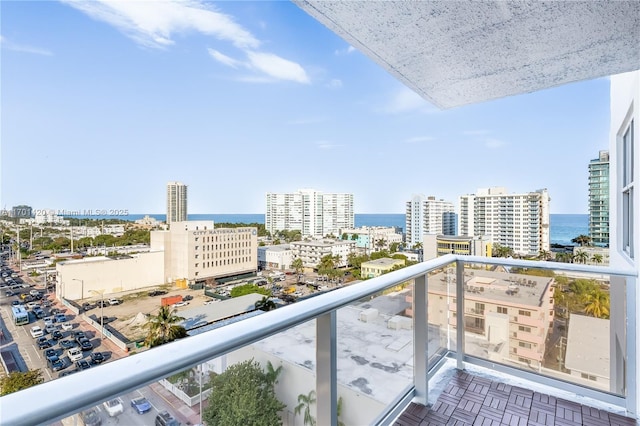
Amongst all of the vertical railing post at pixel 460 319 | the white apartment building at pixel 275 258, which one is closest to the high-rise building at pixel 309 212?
the white apartment building at pixel 275 258

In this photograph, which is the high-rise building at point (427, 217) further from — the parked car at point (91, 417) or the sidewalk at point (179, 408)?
the parked car at point (91, 417)

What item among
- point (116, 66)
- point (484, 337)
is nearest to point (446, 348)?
point (484, 337)

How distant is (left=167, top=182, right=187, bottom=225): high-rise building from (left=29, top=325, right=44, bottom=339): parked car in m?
7.67

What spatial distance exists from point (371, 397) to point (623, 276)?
2.06 m

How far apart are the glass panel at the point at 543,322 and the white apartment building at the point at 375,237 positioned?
16.0 meters

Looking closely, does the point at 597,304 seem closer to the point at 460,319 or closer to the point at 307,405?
the point at 460,319

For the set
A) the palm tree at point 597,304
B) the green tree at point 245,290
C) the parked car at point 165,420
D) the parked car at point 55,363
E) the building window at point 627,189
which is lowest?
the green tree at point 245,290

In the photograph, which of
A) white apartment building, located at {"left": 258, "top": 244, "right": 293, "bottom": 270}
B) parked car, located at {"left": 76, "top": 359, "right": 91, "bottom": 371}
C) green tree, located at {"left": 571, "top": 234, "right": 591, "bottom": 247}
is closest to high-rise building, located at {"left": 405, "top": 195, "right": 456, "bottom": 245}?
white apartment building, located at {"left": 258, "top": 244, "right": 293, "bottom": 270}

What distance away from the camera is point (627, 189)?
301 centimetres

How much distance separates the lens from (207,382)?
3.10ft

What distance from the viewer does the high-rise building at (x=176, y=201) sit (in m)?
14.8

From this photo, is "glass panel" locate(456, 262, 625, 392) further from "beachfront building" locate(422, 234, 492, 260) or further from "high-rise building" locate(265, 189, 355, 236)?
"high-rise building" locate(265, 189, 355, 236)

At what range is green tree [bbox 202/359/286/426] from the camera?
96 centimetres

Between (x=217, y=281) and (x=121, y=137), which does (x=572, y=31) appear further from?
(x=121, y=137)
